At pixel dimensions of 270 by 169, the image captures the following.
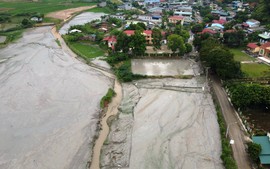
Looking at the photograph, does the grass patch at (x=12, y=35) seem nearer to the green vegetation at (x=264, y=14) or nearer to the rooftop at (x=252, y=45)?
the rooftop at (x=252, y=45)

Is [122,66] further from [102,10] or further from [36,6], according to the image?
[36,6]

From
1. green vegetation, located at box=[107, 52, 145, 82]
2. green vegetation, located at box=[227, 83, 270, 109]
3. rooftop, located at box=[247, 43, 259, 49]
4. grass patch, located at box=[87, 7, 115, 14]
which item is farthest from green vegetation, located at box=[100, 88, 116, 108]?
grass patch, located at box=[87, 7, 115, 14]

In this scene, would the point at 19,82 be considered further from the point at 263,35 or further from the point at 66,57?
the point at 263,35

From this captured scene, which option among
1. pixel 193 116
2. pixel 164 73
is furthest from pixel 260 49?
pixel 193 116

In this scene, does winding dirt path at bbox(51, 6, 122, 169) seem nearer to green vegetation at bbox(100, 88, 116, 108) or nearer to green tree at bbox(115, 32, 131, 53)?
green vegetation at bbox(100, 88, 116, 108)

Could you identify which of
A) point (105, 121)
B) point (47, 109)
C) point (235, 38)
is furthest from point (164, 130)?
point (235, 38)

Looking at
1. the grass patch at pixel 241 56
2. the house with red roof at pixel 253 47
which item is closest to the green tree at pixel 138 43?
the grass patch at pixel 241 56
